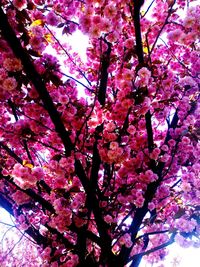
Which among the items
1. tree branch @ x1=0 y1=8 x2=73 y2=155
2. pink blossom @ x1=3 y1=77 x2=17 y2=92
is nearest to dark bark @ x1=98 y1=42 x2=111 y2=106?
tree branch @ x1=0 y1=8 x2=73 y2=155

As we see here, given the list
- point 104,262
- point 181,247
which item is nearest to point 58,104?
point 104,262

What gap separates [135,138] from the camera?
212 inches

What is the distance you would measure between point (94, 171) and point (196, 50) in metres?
2.57

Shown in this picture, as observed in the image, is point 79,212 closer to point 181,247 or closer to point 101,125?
point 101,125

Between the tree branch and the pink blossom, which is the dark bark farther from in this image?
the pink blossom

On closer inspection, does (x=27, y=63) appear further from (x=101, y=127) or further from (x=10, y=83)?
(x=101, y=127)

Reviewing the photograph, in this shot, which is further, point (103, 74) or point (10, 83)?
point (103, 74)

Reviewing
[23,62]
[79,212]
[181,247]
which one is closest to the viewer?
[23,62]

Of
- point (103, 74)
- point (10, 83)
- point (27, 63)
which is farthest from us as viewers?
point (103, 74)

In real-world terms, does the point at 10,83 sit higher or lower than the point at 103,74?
lower

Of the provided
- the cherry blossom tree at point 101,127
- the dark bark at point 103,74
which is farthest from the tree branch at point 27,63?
the dark bark at point 103,74

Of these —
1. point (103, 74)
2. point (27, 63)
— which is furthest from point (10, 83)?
point (103, 74)

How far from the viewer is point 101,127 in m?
4.98

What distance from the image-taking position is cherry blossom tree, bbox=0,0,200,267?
3.98 metres
